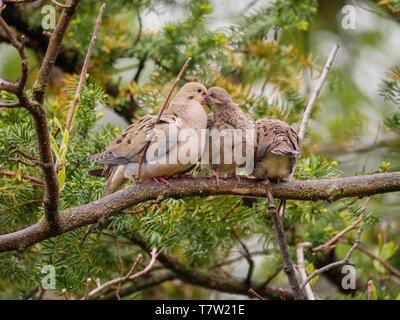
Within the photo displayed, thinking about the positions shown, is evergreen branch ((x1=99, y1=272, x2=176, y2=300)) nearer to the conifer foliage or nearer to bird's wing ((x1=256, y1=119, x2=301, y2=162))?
the conifer foliage

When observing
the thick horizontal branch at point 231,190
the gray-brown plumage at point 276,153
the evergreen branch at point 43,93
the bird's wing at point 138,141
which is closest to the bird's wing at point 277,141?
the gray-brown plumage at point 276,153

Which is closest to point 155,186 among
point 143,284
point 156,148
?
point 156,148

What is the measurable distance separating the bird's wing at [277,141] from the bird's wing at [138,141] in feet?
1.22

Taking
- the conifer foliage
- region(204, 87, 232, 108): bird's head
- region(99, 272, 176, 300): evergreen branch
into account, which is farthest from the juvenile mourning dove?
region(99, 272, 176, 300): evergreen branch

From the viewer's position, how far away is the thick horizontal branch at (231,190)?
1.86 metres

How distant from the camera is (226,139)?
2.24 metres

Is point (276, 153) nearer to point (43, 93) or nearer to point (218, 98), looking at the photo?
point (218, 98)

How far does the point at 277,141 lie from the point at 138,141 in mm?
615

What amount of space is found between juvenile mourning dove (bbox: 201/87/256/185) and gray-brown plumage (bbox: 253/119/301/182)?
5 centimetres

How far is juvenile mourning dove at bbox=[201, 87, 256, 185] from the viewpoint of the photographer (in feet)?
7.21

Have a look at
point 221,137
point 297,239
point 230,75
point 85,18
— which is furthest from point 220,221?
point 85,18

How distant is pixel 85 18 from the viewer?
10.3 feet

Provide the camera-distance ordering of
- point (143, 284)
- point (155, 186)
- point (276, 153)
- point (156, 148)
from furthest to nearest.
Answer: point (143, 284), point (156, 148), point (276, 153), point (155, 186)
